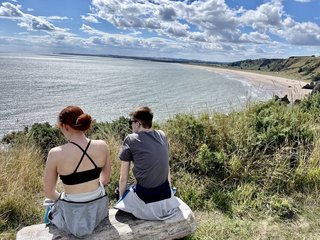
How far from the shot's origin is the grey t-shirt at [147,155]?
3785mm

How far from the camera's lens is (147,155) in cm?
378

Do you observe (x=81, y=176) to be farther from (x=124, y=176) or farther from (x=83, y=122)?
(x=124, y=176)

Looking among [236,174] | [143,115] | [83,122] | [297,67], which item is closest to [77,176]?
[83,122]

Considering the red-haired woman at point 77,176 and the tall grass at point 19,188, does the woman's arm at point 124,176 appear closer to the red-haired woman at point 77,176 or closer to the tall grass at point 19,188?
the red-haired woman at point 77,176

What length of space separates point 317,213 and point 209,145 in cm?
213

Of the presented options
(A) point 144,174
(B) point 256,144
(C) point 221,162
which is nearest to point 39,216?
(A) point 144,174

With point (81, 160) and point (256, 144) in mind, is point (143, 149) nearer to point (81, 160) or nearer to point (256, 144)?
point (81, 160)

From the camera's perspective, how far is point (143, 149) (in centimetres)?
377

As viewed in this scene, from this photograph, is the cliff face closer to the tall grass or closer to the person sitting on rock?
the tall grass

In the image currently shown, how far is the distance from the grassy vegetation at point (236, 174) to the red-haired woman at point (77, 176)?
1090 mm

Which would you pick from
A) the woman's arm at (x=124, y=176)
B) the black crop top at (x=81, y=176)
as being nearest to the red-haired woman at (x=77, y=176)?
the black crop top at (x=81, y=176)

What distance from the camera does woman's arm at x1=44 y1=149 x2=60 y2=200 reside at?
3.12 m

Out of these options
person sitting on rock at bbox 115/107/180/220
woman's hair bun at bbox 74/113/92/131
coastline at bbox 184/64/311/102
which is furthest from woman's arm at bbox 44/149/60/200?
coastline at bbox 184/64/311/102

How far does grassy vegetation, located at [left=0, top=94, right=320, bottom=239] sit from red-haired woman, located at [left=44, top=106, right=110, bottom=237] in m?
1.09
